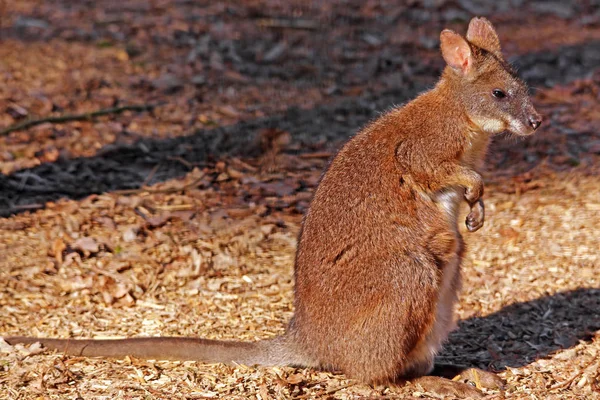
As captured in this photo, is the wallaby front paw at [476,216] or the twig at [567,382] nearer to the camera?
the twig at [567,382]

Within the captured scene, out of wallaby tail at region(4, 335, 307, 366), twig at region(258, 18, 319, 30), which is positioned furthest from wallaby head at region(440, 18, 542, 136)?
twig at region(258, 18, 319, 30)

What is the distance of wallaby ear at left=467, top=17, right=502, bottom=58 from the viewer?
4953mm

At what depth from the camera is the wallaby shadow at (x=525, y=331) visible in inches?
191

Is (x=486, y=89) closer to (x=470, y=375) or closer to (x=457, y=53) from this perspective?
(x=457, y=53)

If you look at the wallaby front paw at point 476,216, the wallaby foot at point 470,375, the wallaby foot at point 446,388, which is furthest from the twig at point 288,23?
the wallaby foot at point 446,388

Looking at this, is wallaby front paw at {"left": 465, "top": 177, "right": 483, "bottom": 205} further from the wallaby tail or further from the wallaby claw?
the wallaby tail

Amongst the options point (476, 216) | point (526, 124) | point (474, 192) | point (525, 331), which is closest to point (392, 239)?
point (474, 192)

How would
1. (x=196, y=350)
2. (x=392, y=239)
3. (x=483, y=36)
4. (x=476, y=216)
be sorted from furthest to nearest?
(x=483, y=36), (x=476, y=216), (x=196, y=350), (x=392, y=239)

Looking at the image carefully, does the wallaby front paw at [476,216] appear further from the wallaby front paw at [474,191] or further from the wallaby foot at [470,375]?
the wallaby foot at [470,375]

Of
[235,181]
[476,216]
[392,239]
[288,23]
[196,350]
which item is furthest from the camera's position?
[288,23]

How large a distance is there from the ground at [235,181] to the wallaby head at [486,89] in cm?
128

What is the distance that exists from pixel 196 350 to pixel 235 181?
2.67 m

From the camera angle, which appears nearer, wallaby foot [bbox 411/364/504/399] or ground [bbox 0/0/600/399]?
wallaby foot [bbox 411/364/504/399]

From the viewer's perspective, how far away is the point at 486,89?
4629 millimetres
